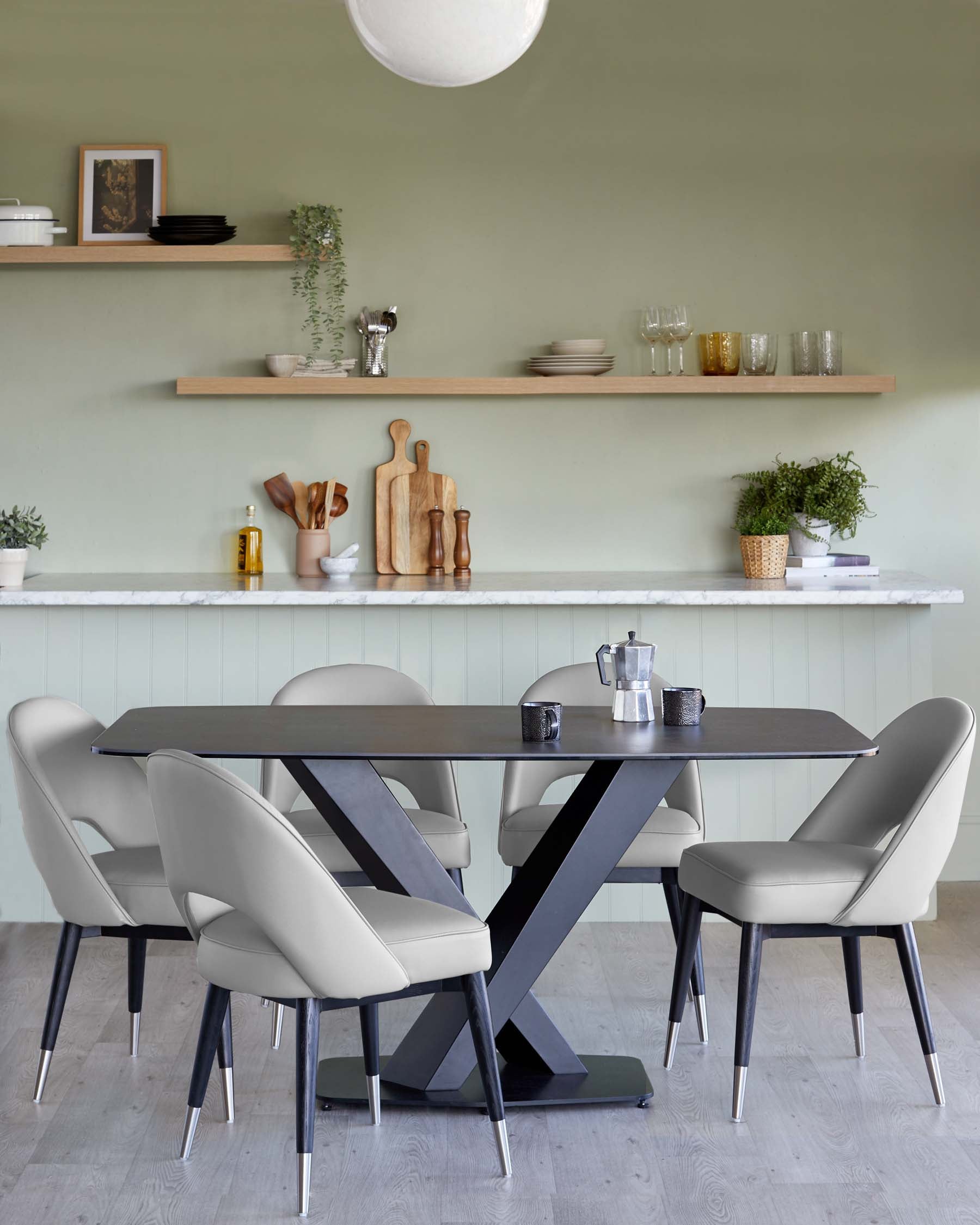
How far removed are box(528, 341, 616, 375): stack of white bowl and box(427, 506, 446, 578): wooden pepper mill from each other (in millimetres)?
566

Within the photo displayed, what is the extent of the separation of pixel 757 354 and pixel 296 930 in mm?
2716

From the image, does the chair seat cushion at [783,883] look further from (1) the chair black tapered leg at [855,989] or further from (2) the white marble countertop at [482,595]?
(2) the white marble countertop at [482,595]

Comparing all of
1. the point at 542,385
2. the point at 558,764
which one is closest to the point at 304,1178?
the point at 558,764

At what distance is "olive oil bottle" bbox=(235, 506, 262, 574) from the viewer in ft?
13.9

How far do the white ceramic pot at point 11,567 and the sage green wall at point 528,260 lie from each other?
474 mm

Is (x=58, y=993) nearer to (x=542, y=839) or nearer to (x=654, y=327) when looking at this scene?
(x=542, y=839)

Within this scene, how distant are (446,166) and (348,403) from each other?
2.76 feet

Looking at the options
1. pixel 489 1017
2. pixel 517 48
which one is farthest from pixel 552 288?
pixel 489 1017

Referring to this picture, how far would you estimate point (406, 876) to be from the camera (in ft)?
8.18

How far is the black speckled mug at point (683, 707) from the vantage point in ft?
8.71

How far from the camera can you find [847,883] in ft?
8.32

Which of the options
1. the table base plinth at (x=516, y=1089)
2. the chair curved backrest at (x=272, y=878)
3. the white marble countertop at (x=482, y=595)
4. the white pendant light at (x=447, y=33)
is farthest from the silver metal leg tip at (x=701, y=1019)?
the white pendant light at (x=447, y=33)

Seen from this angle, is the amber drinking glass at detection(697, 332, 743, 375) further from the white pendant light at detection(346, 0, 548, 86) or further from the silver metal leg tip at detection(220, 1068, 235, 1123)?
the silver metal leg tip at detection(220, 1068, 235, 1123)

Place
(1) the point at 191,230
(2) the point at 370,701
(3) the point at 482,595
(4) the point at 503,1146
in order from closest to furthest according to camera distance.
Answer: (4) the point at 503,1146 → (2) the point at 370,701 → (3) the point at 482,595 → (1) the point at 191,230
